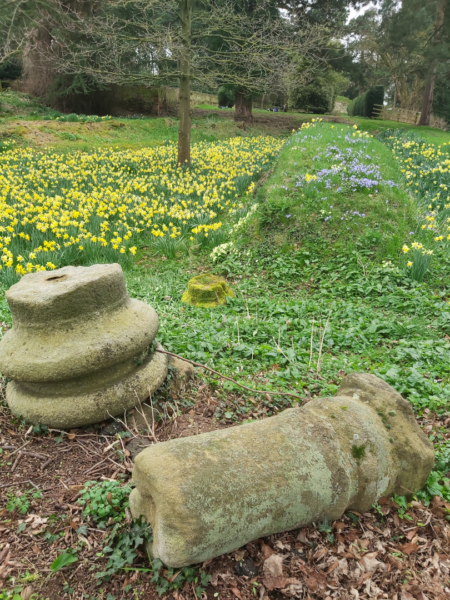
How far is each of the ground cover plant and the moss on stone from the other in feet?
0.54

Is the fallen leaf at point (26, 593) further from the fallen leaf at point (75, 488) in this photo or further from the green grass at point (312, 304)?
the green grass at point (312, 304)

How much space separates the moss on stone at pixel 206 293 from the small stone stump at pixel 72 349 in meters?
2.36

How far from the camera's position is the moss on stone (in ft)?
16.8

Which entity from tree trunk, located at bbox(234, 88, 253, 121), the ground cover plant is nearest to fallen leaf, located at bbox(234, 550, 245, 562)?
the ground cover plant

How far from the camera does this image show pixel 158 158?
44.4ft

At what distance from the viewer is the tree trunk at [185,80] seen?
1065 centimetres

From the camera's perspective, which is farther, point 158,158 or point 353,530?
point 158,158

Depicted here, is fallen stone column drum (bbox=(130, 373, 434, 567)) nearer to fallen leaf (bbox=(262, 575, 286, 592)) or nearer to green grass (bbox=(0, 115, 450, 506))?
fallen leaf (bbox=(262, 575, 286, 592))

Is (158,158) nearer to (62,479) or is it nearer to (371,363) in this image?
(371,363)

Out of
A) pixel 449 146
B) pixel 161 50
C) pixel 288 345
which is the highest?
pixel 161 50

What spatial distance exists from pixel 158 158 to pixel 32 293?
12.0 meters

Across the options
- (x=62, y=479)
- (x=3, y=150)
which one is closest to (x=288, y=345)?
(x=62, y=479)

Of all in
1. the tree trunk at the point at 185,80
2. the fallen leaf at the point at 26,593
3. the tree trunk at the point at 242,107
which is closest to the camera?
the fallen leaf at the point at 26,593

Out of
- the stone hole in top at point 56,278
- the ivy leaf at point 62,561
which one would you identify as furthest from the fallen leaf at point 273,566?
the stone hole in top at point 56,278
